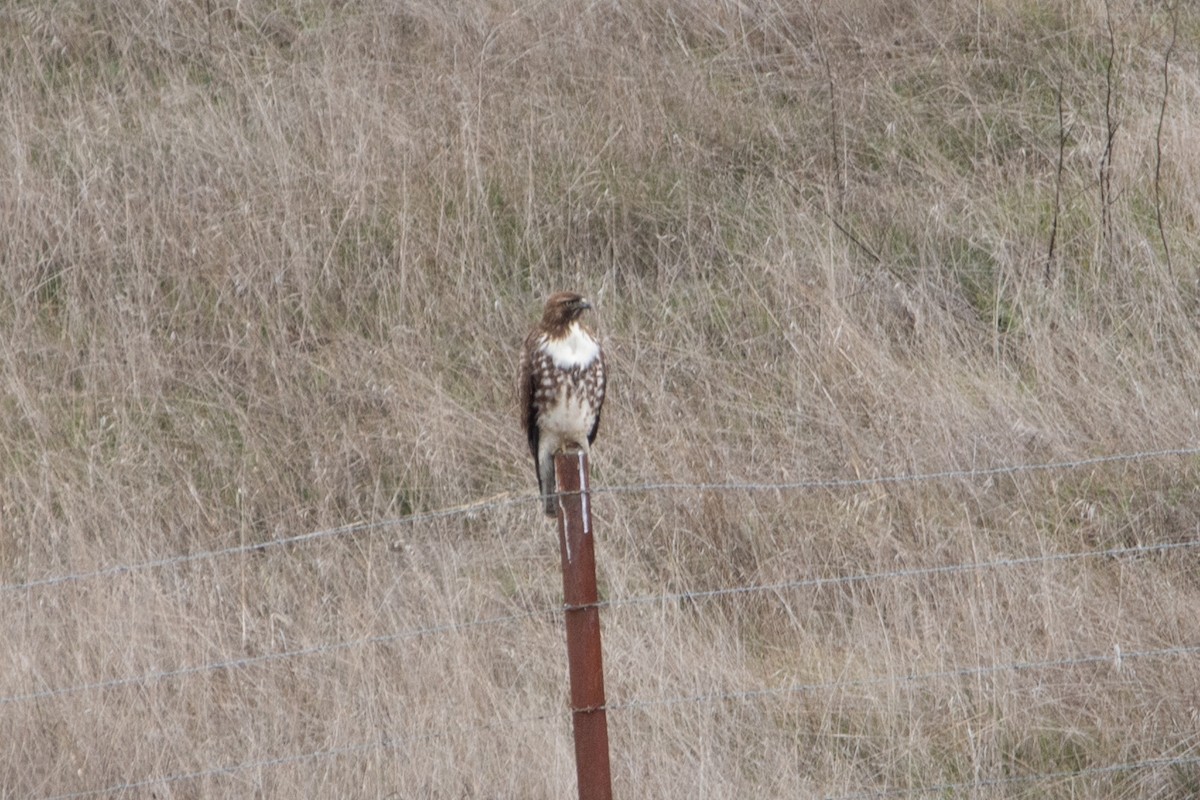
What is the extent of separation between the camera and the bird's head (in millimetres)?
4633

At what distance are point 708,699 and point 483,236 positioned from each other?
9.84ft

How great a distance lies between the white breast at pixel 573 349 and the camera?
15.3ft

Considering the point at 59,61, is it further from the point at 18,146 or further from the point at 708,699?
the point at 708,699

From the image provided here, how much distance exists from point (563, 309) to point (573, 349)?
12cm

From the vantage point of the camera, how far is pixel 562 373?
4.66 m

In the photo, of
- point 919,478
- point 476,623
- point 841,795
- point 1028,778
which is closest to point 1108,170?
point 919,478

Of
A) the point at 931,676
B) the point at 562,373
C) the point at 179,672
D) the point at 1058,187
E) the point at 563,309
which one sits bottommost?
the point at 931,676

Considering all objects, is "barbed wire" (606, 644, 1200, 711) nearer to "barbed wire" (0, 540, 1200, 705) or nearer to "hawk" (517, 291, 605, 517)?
"barbed wire" (0, 540, 1200, 705)

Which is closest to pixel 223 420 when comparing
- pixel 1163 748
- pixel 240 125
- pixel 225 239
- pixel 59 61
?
pixel 225 239

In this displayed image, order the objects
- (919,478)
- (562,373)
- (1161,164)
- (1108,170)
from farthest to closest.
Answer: (1161,164)
(1108,170)
(562,373)
(919,478)

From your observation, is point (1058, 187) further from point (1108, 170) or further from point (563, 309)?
point (563, 309)

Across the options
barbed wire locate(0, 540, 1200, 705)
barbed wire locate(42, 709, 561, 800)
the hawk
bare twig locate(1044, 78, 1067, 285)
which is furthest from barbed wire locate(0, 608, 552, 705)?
bare twig locate(1044, 78, 1067, 285)

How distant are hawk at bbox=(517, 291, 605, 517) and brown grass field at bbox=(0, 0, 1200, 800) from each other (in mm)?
515

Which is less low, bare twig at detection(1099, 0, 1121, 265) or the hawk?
bare twig at detection(1099, 0, 1121, 265)
